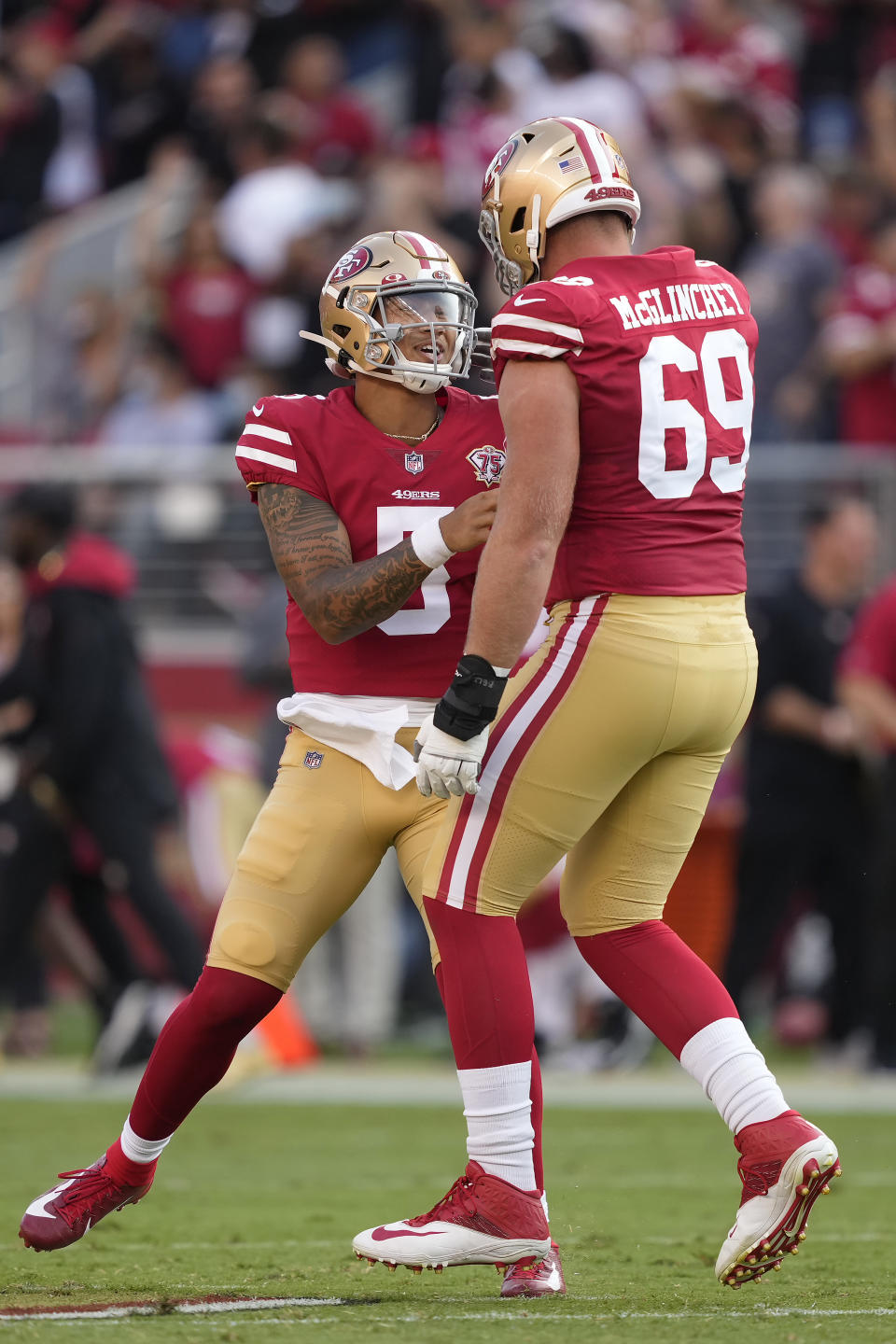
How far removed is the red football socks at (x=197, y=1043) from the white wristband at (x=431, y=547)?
884mm

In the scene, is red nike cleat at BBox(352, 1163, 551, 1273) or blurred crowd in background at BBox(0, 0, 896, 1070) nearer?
red nike cleat at BBox(352, 1163, 551, 1273)

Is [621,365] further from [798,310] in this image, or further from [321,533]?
[798,310]

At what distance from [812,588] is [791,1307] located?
5.09 meters

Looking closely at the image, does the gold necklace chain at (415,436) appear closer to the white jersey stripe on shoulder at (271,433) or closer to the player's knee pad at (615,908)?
the white jersey stripe on shoulder at (271,433)

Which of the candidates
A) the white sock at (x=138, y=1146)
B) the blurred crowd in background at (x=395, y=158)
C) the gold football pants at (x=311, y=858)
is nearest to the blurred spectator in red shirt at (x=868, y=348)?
the blurred crowd in background at (x=395, y=158)

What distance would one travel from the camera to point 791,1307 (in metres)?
3.76

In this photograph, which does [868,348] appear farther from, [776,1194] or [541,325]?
[776,1194]

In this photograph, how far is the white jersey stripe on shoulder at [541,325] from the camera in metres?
3.54

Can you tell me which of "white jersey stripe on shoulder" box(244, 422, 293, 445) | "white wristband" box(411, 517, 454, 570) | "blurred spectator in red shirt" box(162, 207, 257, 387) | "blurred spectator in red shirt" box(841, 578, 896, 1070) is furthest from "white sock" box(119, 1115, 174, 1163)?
"blurred spectator in red shirt" box(162, 207, 257, 387)

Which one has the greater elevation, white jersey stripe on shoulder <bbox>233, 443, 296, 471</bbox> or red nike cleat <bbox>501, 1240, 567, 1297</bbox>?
white jersey stripe on shoulder <bbox>233, 443, 296, 471</bbox>

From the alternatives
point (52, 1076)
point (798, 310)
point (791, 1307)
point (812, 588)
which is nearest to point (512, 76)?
point (798, 310)

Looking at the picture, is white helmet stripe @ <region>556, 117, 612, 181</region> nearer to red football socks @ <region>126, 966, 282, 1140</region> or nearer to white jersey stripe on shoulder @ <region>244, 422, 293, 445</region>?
white jersey stripe on shoulder @ <region>244, 422, 293, 445</region>

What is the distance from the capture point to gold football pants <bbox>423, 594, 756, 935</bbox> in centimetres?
364

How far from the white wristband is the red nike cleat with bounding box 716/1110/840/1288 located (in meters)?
1.18
